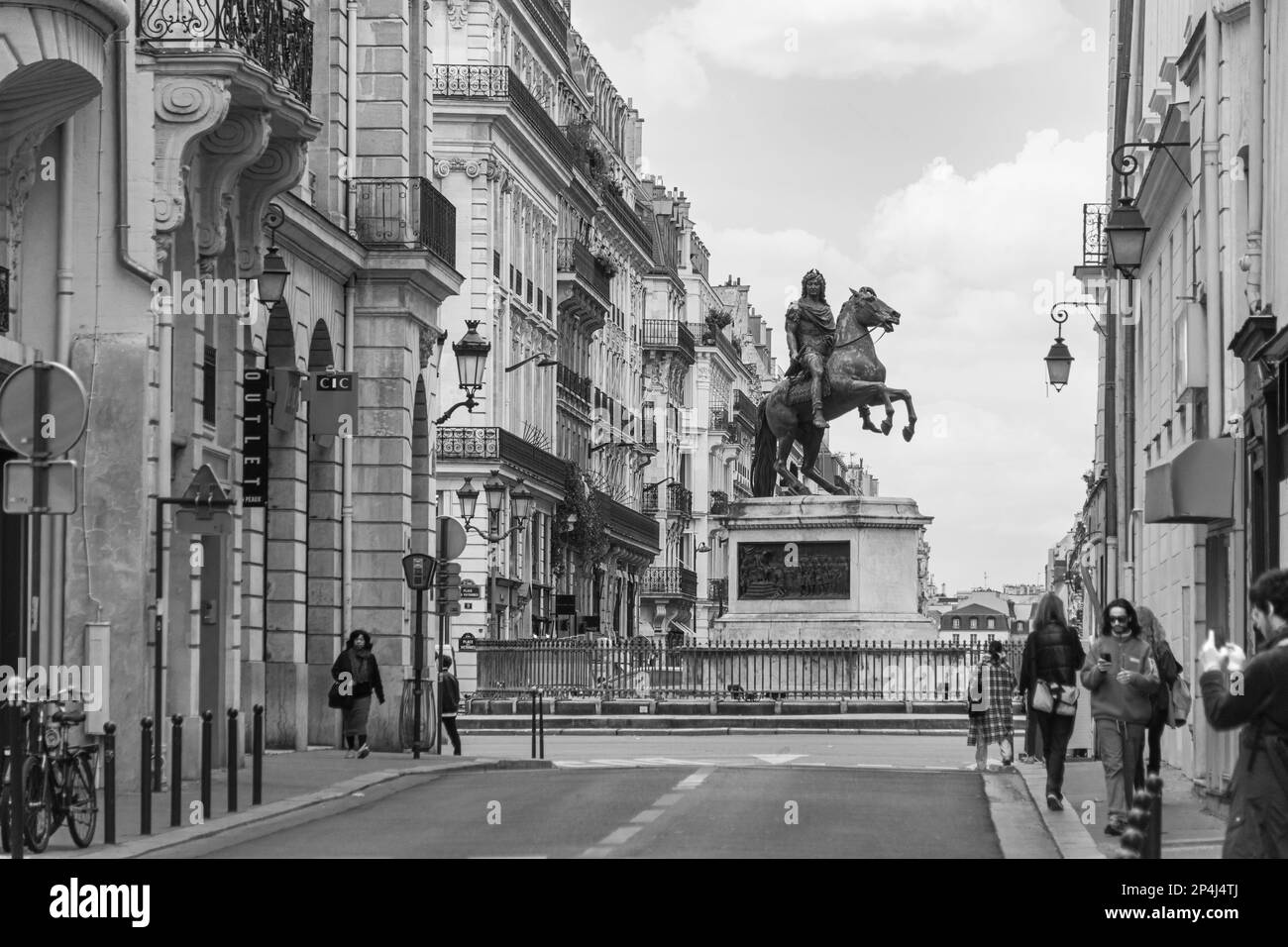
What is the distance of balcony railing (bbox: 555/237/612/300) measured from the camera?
8569 cm

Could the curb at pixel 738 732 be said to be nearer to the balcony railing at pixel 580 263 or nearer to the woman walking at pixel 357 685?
the woman walking at pixel 357 685

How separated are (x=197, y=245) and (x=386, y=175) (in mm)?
8885

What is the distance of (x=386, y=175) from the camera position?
1378 inches

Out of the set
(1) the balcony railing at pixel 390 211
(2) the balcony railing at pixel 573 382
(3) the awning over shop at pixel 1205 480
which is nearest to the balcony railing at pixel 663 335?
(2) the balcony railing at pixel 573 382

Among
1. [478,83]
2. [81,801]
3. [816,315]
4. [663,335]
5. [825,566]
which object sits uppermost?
[478,83]

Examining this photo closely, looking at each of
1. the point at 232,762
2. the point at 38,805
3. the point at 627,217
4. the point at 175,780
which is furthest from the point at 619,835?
the point at 627,217

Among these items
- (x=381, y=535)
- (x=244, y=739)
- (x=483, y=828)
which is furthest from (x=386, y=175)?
(x=483, y=828)

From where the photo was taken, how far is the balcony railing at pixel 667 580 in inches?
4528

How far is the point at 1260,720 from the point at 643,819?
928 centimetres

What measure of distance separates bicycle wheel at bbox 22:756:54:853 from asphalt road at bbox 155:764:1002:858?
0.90m

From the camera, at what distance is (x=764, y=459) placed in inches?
1802

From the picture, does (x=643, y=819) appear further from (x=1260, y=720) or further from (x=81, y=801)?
(x=1260, y=720)

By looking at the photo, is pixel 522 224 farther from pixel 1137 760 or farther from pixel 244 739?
pixel 1137 760

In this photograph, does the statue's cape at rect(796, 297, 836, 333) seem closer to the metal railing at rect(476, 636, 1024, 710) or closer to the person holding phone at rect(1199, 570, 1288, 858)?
the metal railing at rect(476, 636, 1024, 710)
